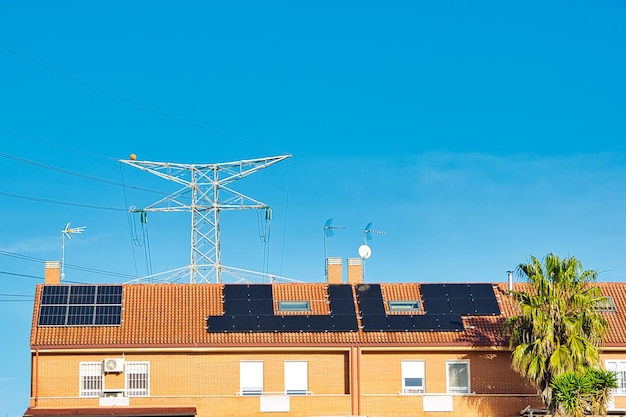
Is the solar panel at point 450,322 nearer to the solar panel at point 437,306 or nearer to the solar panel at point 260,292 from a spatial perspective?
the solar panel at point 437,306

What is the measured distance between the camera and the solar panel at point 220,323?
53906 millimetres

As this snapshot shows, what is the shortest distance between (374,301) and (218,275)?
417 inches

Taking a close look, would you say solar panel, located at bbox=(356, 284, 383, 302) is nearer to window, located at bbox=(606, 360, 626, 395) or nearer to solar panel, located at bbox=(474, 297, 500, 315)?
solar panel, located at bbox=(474, 297, 500, 315)

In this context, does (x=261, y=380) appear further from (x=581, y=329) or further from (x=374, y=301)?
(x=581, y=329)

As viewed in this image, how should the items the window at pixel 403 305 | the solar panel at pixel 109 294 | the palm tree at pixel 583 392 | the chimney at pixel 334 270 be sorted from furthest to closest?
1. the chimney at pixel 334 270
2. the window at pixel 403 305
3. the solar panel at pixel 109 294
4. the palm tree at pixel 583 392

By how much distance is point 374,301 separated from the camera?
5609 cm

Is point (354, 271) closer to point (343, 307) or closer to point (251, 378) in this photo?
point (343, 307)

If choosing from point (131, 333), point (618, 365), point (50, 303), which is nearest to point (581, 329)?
point (618, 365)

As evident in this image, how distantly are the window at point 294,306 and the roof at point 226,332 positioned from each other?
0.22m

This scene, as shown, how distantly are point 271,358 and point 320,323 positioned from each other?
2588 millimetres

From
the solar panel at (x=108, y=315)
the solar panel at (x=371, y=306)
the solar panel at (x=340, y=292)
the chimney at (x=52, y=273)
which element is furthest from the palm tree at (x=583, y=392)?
the chimney at (x=52, y=273)

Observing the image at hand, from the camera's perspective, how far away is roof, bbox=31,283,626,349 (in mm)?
53438

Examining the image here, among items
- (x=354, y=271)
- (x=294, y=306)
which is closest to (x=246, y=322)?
(x=294, y=306)

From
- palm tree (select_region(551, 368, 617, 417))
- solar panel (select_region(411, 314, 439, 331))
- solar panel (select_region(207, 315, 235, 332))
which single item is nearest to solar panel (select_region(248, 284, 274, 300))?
solar panel (select_region(207, 315, 235, 332))
